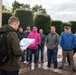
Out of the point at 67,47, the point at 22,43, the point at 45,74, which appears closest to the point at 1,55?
the point at 22,43

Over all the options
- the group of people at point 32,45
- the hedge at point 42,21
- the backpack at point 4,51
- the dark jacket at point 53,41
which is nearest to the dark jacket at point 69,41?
the dark jacket at point 53,41

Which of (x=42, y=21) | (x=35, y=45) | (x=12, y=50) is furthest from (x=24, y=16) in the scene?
(x=12, y=50)

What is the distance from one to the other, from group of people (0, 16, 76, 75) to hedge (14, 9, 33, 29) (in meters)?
12.2

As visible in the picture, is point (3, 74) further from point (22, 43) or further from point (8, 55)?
point (22, 43)

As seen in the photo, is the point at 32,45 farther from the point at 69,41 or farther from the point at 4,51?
the point at 4,51

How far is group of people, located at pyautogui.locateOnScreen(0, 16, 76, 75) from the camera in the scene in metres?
Answer: 4.42

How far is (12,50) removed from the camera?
4422 mm

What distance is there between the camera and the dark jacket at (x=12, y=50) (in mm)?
4382

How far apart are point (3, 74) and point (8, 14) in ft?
61.9

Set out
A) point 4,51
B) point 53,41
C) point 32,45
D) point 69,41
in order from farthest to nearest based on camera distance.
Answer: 1. point 32,45
2. point 53,41
3. point 69,41
4. point 4,51

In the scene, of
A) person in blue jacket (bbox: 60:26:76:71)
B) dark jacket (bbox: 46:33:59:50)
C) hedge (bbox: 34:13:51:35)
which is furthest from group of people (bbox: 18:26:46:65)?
hedge (bbox: 34:13:51:35)

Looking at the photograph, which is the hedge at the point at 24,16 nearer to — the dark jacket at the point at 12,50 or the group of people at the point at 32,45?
the group of people at the point at 32,45

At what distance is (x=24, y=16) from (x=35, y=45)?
1377 cm

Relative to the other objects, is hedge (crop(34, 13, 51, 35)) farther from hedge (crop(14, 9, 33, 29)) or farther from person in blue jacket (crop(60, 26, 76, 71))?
person in blue jacket (crop(60, 26, 76, 71))
